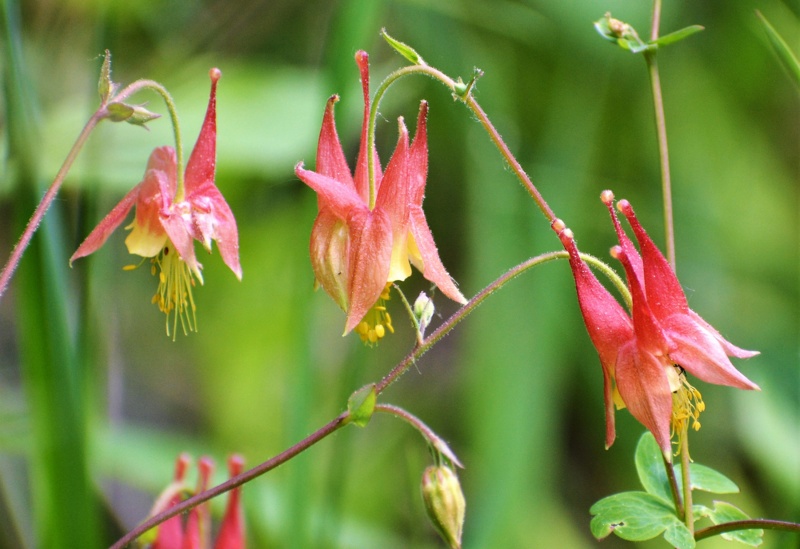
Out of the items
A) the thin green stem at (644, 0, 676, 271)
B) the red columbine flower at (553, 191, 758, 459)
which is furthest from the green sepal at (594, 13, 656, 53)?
the red columbine flower at (553, 191, 758, 459)

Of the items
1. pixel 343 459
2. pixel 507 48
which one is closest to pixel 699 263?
pixel 507 48

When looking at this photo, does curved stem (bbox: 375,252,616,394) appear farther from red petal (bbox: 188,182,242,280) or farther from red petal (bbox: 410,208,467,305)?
red petal (bbox: 188,182,242,280)

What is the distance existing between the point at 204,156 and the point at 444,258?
1947 mm

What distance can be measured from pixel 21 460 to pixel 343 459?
112cm

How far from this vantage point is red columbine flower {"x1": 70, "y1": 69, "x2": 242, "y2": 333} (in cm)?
101

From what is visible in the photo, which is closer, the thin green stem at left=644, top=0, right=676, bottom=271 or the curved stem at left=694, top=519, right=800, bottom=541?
the curved stem at left=694, top=519, right=800, bottom=541

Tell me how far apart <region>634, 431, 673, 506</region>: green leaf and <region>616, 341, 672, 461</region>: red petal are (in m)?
0.17

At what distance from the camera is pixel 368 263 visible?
0.94 meters

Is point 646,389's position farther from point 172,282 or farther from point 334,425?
point 172,282

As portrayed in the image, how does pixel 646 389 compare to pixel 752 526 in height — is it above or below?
above

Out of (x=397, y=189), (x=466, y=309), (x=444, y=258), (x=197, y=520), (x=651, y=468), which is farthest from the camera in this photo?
(x=444, y=258)

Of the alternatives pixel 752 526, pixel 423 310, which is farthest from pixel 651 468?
pixel 423 310

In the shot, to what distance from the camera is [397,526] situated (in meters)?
2.49

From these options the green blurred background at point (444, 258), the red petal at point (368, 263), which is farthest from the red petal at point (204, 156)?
the green blurred background at point (444, 258)
